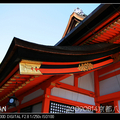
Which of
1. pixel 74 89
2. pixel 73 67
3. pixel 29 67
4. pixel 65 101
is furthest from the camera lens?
pixel 74 89

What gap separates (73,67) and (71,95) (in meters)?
2.49

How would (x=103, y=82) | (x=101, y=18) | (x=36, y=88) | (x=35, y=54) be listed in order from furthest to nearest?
1. (x=103, y=82)
2. (x=36, y=88)
3. (x=101, y=18)
4. (x=35, y=54)

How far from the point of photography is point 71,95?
20.9 ft

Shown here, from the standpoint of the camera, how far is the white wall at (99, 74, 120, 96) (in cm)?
643

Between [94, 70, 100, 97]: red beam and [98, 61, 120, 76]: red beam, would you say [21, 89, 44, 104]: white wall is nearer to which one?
[94, 70, 100, 97]: red beam

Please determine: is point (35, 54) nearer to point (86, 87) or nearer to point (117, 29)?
point (117, 29)

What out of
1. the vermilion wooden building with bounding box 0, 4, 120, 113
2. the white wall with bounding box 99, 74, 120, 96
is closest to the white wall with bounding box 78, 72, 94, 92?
the vermilion wooden building with bounding box 0, 4, 120, 113

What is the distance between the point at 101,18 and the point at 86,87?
4003 millimetres

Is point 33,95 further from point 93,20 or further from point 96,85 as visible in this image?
point 93,20

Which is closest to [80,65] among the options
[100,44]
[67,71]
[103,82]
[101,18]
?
[67,71]

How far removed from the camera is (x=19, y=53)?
10.7ft

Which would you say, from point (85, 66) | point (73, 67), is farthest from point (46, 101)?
point (85, 66)

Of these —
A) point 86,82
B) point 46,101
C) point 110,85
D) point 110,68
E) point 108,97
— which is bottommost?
point 46,101

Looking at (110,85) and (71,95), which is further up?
(110,85)
